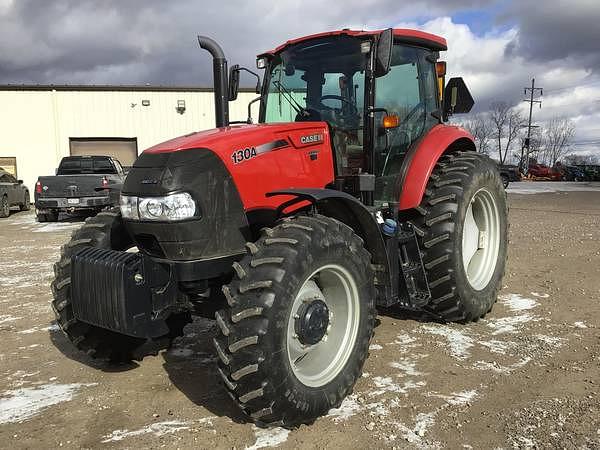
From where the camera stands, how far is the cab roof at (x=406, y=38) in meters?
4.16

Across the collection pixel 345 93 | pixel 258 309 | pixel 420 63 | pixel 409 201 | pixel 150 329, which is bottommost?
pixel 150 329

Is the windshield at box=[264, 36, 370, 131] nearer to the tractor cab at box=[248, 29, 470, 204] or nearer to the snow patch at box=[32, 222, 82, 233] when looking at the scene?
the tractor cab at box=[248, 29, 470, 204]

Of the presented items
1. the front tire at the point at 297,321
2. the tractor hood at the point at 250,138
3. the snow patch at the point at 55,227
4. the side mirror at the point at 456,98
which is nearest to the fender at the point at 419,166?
the side mirror at the point at 456,98

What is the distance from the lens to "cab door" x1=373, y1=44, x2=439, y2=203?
4328mm

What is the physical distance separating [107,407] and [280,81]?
9.52 ft

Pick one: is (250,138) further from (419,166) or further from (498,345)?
(498,345)

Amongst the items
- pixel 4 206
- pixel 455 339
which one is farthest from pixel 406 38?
pixel 4 206

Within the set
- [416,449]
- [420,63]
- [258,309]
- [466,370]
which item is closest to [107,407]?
[258,309]

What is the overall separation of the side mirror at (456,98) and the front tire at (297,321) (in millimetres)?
2464

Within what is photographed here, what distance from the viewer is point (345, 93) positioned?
4273 millimetres

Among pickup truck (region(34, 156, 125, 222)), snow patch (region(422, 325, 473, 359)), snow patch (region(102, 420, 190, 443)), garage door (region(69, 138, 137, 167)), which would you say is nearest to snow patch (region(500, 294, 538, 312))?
snow patch (region(422, 325, 473, 359))

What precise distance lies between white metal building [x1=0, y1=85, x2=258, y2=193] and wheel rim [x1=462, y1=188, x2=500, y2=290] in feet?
58.2

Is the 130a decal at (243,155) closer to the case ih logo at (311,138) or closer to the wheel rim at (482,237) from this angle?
the case ih logo at (311,138)

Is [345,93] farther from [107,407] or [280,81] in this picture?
[107,407]
